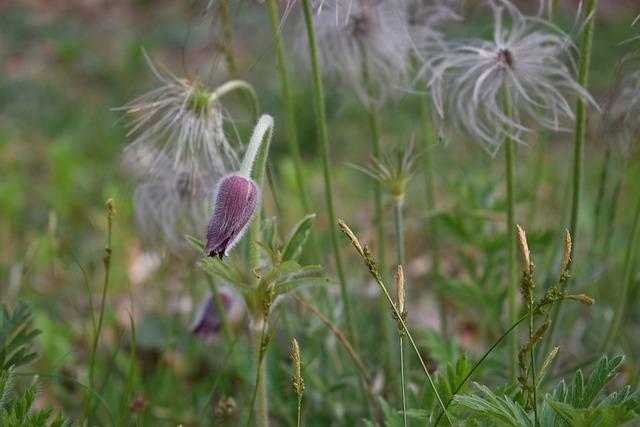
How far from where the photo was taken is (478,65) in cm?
154

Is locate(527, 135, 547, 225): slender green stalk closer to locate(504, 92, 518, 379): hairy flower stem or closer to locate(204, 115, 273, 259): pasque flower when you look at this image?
locate(504, 92, 518, 379): hairy flower stem

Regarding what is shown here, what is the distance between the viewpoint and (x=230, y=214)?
1.26m

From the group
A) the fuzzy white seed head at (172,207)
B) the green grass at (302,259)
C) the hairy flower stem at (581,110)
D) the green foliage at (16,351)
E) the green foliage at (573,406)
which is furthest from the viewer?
the green grass at (302,259)

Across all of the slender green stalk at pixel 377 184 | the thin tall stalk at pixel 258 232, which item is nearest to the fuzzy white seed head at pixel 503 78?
the slender green stalk at pixel 377 184

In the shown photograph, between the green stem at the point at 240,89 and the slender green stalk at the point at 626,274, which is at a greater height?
the green stem at the point at 240,89

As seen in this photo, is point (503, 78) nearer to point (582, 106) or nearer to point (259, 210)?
point (582, 106)

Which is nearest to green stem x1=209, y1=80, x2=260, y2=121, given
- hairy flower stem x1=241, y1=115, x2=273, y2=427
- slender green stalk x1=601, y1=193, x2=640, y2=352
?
hairy flower stem x1=241, y1=115, x2=273, y2=427

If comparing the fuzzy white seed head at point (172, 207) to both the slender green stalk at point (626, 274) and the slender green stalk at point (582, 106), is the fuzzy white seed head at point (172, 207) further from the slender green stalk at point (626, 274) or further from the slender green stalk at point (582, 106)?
the slender green stalk at point (626, 274)

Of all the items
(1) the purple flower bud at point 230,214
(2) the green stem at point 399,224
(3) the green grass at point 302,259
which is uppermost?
(1) the purple flower bud at point 230,214

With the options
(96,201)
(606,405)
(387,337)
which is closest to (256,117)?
(387,337)

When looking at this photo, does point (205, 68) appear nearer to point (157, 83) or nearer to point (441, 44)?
point (157, 83)

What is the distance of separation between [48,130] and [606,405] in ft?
12.1

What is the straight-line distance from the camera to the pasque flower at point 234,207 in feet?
4.11

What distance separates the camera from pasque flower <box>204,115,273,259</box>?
125 cm
